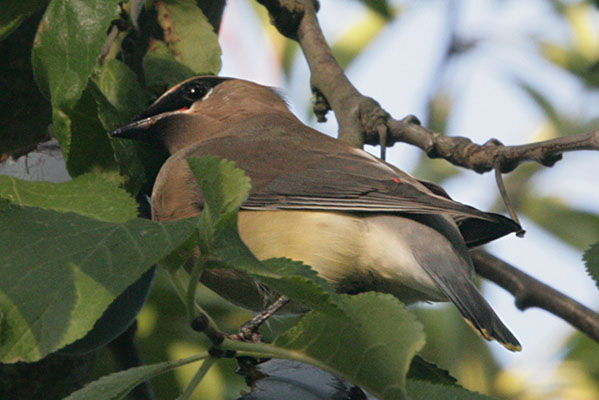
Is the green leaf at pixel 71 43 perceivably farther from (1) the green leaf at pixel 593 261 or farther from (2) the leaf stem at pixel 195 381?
(1) the green leaf at pixel 593 261

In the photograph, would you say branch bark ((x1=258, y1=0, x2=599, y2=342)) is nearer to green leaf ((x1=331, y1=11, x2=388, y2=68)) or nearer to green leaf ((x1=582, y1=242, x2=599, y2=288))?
green leaf ((x1=582, y1=242, x2=599, y2=288))

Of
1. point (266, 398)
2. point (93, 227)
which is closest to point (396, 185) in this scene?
point (266, 398)

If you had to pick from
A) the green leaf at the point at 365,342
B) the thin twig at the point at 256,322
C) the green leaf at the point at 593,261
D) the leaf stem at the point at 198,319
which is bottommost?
the leaf stem at the point at 198,319

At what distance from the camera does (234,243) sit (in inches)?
66.2

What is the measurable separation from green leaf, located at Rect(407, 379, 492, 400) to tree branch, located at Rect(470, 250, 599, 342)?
4.50 feet

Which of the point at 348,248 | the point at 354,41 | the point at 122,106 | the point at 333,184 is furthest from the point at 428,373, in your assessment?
the point at 354,41

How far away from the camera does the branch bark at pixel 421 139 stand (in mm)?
2754

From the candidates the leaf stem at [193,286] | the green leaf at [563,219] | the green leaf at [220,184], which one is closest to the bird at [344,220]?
the leaf stem at [193,286]

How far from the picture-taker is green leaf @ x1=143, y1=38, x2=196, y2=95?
125 inches

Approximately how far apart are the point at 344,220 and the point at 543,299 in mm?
796

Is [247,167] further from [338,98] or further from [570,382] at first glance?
[570,382]

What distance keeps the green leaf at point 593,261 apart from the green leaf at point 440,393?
428mm

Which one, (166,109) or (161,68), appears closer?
(161,68)

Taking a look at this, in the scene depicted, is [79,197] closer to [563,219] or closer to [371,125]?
[371,125]
